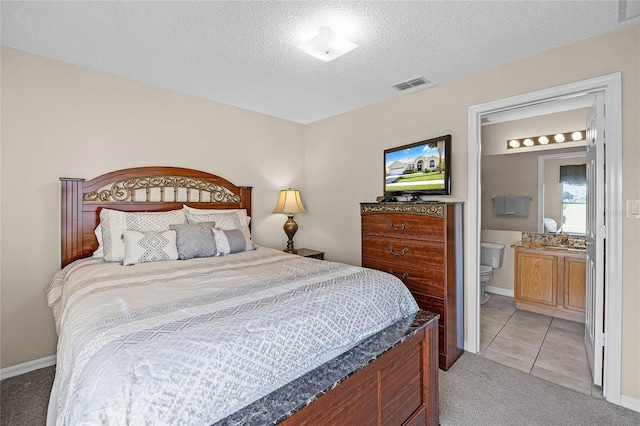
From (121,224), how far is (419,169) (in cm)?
282

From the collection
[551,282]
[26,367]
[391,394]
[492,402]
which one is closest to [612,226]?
[492,402]

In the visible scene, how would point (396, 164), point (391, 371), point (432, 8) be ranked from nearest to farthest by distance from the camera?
point (391, 371) → point (432, 8) → point (396, 164)

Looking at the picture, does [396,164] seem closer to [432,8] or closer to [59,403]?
[432,8]

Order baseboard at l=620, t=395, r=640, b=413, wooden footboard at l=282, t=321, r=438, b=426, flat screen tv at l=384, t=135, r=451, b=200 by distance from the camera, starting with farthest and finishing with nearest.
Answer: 1. flat screen tv at l=384, t=135, r=451, b=200
2. baseboard at l=620, t=395, r=640, b=413
3. wooden footboard at l=282, t=321, r=438, b=426

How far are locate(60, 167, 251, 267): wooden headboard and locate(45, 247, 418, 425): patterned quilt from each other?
0.85 metres

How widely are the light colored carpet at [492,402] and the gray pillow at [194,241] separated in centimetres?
132

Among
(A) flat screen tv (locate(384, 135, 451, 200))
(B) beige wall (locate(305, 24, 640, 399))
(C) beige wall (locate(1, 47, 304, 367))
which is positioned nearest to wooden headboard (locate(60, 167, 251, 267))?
(C) beige wall (locate(1, 47, 304, 367))

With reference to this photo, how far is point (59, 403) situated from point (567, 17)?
332 cm

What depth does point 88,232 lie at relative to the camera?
8.81 feet

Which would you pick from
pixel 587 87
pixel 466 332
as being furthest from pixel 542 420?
pixel 587 87

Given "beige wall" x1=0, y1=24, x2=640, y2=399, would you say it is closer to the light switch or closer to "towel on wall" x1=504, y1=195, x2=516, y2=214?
the light switch

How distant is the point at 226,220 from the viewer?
3119 millimetres

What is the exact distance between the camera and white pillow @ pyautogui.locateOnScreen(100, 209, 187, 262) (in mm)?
2423

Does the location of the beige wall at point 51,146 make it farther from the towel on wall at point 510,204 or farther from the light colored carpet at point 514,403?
the towel on wall at point 510,204
